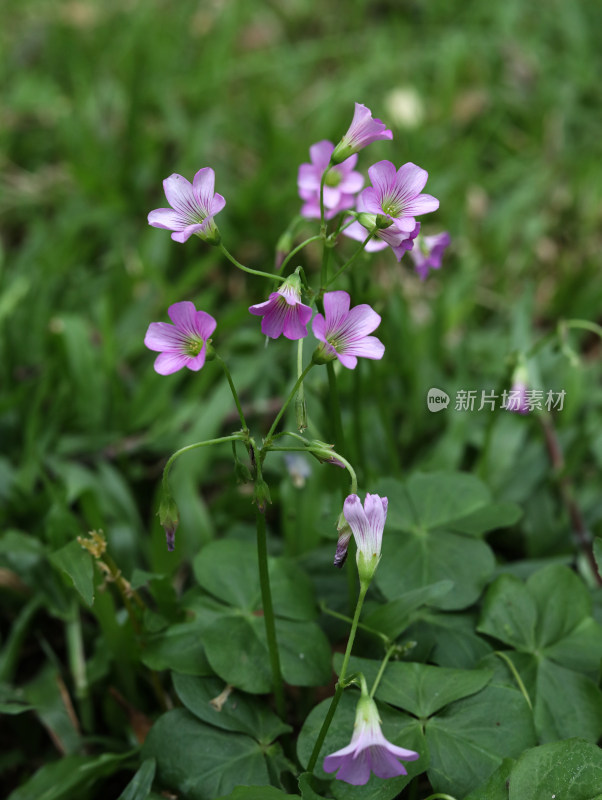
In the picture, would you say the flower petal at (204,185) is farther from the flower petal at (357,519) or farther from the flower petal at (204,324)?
the flower petal at (357,519)

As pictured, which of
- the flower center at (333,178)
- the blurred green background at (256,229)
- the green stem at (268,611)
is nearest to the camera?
the green stem at (268,611)

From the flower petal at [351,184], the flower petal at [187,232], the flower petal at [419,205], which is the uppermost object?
the flower petal at [419,205]

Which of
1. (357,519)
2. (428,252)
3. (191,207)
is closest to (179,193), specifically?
(191,207)

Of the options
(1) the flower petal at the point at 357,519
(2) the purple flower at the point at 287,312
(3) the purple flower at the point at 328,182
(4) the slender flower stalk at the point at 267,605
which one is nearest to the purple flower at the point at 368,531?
(1) the flower petal at the point at 357,519

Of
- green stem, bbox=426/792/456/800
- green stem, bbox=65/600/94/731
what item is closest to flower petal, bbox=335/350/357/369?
green stem, bbox=426/792/456/800

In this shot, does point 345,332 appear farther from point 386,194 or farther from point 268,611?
point 268,611

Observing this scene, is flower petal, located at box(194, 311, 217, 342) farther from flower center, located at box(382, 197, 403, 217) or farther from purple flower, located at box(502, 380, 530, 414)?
purple flower, located at box(502, 380, 530, 414)
